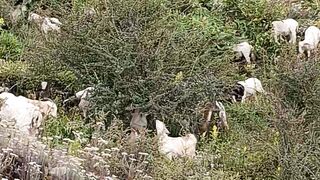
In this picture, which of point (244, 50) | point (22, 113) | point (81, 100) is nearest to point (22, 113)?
point (22, 113)

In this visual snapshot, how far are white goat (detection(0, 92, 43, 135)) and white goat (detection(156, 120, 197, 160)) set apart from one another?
873 millimetres

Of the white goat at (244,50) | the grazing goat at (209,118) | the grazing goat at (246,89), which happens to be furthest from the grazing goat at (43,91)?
the white goat at (244,50)

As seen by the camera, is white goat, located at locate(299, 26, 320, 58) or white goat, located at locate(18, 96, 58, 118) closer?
white goat, located at locate(18, 96, 58, 118)

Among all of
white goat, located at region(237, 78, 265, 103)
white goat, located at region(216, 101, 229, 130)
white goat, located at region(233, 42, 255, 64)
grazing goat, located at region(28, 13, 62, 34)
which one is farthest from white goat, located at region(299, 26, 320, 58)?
grazing goat, located at region(28, 13, 62, 34)

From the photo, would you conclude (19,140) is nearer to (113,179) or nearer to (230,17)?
(113,179)

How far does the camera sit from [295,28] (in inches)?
267

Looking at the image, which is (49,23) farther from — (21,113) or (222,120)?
(222,120)

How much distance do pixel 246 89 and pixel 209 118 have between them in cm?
64

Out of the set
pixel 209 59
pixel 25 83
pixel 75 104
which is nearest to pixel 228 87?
pixel 209 59

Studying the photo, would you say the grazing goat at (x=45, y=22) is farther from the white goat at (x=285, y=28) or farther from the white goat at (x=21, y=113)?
the white goat at (x=285, y=28)

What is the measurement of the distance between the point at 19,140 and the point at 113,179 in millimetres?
644

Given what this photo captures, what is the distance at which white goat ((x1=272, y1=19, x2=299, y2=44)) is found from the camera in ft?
22.1

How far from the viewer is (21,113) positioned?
4707 mm

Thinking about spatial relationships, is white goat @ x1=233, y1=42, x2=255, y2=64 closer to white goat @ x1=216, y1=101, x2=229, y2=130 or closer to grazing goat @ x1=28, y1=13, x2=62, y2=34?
white goat @ x1=216, y1=101, x2=229, y2=130
